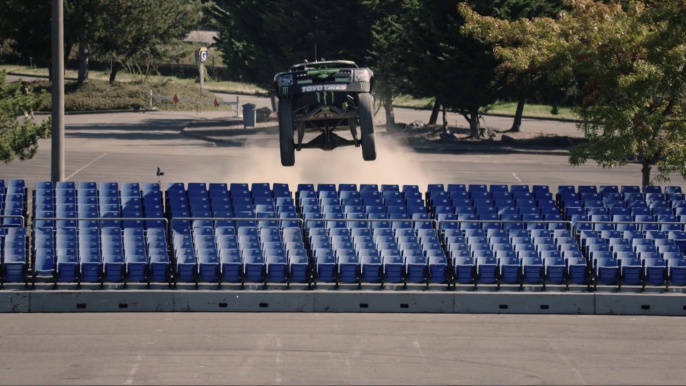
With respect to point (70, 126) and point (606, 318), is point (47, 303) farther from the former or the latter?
point (70, 126)

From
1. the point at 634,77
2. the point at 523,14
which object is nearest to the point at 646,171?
the point at 634,77

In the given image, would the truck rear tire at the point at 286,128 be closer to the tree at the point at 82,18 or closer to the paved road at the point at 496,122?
the paved road at the point at 496,122

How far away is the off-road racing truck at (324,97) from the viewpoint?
25.2 meters

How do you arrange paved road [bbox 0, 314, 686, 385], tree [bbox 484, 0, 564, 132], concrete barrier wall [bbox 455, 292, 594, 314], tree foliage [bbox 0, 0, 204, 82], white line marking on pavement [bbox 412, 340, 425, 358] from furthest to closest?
tree foliage [bbox 0, 0, 204, 82] → tree [bbox 484, 0, 564, 132] → concrete barrier wall [bbox 455, 292, 594, 314] → white line marking on pavement [bbox 412, 340, 425, 358] → paved road [bbox 0, 314, 686, 385]

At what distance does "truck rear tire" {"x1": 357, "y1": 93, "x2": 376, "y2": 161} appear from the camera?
2531 centimetres

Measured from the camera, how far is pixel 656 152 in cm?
2839

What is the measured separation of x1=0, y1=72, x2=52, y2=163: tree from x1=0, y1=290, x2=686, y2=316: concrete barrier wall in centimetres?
885

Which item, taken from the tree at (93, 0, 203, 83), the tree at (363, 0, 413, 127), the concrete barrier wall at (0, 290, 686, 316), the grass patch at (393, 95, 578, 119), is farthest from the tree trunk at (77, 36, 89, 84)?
the concrete barrier wall at (0, 290, 686, 316)

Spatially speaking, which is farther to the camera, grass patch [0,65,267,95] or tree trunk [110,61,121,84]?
grass patch [0,65,267,95]

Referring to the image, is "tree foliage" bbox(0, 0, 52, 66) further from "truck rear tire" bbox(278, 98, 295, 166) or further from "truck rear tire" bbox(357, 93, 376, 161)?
"truck rear tire" bbox(357, 93, 376, 161)

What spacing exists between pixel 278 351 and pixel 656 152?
548 inches

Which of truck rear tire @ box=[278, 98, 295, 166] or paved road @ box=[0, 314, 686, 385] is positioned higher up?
truck rear tire @ box=[278, 98, 295, 166]

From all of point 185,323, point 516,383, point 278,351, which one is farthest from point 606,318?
point 185,323

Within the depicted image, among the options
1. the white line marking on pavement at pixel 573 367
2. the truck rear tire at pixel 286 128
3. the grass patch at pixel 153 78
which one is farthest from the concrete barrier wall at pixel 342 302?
the grass patch at pixel 153 78
